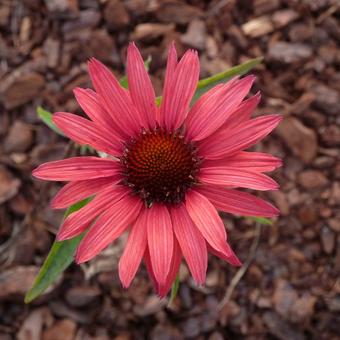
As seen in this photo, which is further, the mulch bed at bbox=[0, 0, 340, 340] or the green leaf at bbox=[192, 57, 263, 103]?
the mulch bed at bbox=[0, 0, 340, 340]

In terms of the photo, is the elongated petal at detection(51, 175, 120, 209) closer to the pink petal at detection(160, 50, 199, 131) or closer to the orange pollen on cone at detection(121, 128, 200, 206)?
the orange pollen on cone at detection(121, 128, 200, 206)

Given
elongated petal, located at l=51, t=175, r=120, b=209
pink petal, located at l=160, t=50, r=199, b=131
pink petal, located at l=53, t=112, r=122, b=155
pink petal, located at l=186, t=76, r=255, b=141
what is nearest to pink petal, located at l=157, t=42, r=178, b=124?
pink petal, located at l=160, t=50, r=199, b=131

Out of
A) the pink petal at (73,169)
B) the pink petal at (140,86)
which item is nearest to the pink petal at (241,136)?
the pink petal at (140,86)

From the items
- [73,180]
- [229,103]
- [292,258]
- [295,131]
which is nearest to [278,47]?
[295,131]

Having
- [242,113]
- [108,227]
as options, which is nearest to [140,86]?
[242,113]

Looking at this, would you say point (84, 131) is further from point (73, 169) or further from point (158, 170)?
point (158, 170)

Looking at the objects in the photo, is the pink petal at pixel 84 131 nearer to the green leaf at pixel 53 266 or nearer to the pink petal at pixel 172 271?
the green leaf at pixel 53 266
